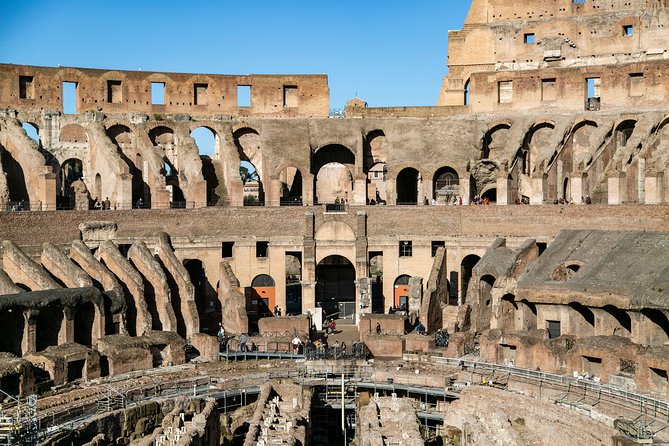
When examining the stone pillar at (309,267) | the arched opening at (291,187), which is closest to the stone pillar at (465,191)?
the stone pillar at (309,267)

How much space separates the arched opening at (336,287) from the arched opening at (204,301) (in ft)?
17.2

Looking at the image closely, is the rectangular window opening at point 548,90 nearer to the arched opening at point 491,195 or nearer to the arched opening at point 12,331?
the arched opening at point 491,195

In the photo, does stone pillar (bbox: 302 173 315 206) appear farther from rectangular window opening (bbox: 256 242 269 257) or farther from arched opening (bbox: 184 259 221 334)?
arched opening (bbox: 184 259 221 334)

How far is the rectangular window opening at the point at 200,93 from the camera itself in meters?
50.7

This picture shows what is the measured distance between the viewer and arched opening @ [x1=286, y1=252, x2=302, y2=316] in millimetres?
46750

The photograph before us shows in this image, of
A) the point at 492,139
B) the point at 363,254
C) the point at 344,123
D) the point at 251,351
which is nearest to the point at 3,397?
the point at 251,351

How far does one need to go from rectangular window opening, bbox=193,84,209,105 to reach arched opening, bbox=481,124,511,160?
15.7 meters

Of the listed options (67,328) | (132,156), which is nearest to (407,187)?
(132,156)

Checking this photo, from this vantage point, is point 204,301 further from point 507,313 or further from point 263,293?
point 507,313

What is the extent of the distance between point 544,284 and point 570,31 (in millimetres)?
21328

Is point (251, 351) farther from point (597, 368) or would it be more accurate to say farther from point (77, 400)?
point (597, 368)

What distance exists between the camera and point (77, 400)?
29.8 m

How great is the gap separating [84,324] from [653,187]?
84.4ft

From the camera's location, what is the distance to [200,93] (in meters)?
51.0
